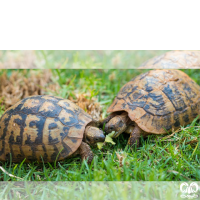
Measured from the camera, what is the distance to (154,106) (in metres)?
2.71

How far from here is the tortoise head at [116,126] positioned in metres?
2.68

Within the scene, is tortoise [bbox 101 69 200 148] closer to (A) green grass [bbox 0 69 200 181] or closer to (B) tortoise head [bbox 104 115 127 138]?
(B) tortoise head [bbox 104 115 127 138]

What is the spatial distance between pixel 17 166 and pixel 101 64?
1.48 meters

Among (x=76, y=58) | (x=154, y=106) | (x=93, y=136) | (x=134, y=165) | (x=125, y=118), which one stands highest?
(x=76, y=58)

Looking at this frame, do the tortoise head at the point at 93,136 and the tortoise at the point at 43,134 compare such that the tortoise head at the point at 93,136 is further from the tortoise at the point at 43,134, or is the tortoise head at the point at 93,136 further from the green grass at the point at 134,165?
the green grass at the point at 134,165

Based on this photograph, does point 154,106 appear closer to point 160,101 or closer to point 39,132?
point 160,101

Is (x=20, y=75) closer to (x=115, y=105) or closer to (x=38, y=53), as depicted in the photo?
(x=115, y=105)

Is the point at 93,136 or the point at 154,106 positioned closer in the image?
the point at 93,136

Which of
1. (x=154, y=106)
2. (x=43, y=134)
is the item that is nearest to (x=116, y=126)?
(x=154, y=106)

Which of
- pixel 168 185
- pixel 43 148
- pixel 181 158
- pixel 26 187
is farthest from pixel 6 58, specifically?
pixel 181 158

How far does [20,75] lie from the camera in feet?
13.5

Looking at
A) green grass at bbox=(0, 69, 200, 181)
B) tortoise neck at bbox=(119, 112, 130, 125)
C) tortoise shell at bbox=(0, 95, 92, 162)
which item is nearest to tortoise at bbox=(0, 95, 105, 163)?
tortoise shell at bbox=(0, 95, 92, 162)

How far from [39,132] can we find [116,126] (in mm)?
923

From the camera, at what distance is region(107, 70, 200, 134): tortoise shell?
105 inches
